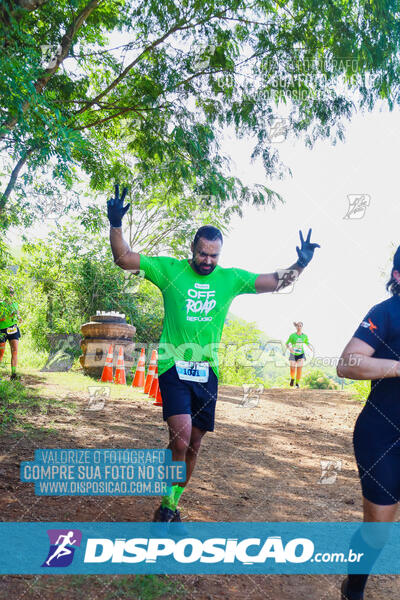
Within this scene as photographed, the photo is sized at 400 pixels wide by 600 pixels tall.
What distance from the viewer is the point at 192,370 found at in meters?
3.55

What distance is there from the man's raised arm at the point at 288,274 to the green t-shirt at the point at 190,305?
0.24ft

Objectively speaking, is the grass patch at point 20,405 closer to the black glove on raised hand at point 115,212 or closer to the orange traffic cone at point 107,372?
the orange traffic cone at point 107,372

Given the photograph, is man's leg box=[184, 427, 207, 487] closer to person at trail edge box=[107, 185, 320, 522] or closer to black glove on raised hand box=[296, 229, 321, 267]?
person at trail edge box=[107, 185, 320, 522]

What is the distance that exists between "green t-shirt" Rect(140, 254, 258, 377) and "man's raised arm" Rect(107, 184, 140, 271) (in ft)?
0.24

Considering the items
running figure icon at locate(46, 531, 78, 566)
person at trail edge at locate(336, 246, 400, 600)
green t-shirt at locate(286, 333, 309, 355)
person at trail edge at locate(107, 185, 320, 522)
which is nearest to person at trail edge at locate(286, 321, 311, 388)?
green t-shirt at locate(286, 333, 309, 355)

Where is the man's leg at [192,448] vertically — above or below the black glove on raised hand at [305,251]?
below

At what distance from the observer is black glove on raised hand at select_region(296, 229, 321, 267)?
374cm

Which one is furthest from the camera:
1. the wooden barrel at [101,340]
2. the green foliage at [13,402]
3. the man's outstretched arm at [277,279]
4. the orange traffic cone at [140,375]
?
the wooden barrel at [101,340]

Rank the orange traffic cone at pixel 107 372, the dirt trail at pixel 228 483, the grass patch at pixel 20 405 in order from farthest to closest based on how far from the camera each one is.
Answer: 1. the orange traffic cone at pixel 107 372
2. the grass patch at pixel 20 405
3. the dirt trail at pixel 228 483

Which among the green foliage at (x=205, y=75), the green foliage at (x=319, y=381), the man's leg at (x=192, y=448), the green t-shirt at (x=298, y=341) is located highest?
the green foliage at (x=205, y=75)

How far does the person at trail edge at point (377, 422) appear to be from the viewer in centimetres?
236

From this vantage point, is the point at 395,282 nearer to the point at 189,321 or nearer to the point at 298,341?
the point at 189,321

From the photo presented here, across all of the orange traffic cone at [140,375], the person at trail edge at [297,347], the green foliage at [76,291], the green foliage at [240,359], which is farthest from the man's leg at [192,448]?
the green foliage at [240,359]

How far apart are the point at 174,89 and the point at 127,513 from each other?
6982 millimetres
